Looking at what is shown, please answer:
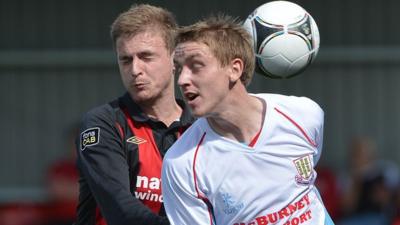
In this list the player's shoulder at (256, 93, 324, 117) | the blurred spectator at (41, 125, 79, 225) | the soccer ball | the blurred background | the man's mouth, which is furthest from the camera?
the blurred background

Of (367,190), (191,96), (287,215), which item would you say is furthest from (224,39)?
(367,190)

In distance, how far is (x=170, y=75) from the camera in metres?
6.21

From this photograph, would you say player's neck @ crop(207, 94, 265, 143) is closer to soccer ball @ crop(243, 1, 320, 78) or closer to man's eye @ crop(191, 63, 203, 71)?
man's eye @ crop(191, 63, 203, 71)

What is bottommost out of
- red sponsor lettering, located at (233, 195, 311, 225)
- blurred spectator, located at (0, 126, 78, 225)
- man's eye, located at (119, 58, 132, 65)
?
blurred spectator, located at (0, 126, 78, 225)

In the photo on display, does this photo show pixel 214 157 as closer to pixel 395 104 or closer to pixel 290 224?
pixel 290 224

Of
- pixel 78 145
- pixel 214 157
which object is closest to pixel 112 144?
pixel 78 145

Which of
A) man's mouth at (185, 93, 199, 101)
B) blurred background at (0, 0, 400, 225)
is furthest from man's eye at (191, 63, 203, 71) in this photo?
blurred background at (0, 0, 400, 225)

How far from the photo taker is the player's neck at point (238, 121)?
5.41m

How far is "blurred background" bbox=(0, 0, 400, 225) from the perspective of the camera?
40.7ft

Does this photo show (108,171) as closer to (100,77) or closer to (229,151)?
(229,151)

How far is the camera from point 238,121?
543 cm

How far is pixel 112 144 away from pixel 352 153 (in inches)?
220

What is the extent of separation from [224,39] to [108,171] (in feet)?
3.12

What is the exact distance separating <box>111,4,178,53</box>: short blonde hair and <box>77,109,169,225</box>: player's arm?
1.38 feet
